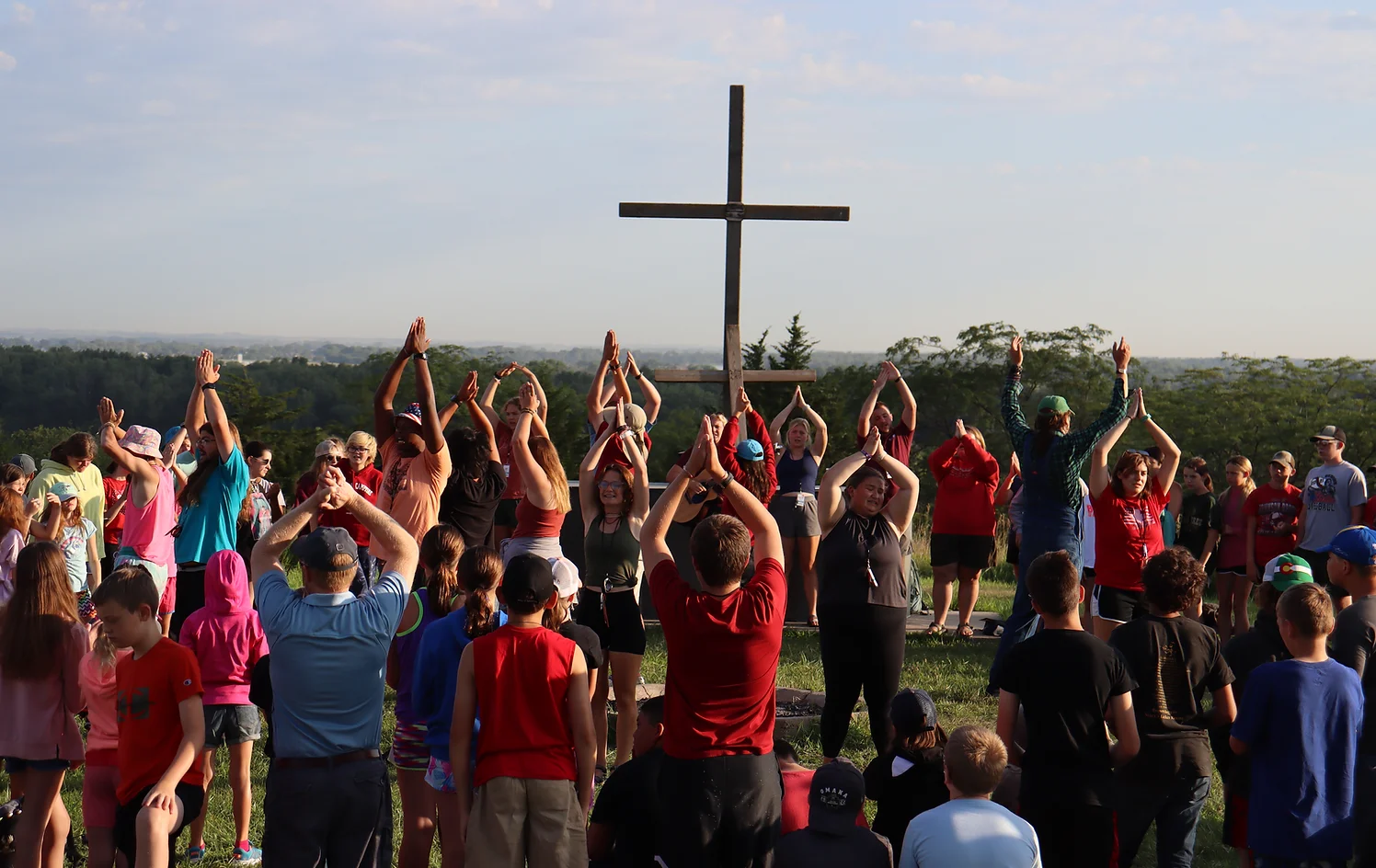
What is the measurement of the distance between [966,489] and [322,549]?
6876 mm

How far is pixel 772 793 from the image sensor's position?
3.70 m

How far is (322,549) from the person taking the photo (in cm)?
376

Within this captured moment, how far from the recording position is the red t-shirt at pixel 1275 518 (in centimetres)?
930

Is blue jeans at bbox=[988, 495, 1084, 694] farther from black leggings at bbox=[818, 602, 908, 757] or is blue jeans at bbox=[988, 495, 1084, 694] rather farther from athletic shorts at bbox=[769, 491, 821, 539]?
athletic shorts at bbox=[769, 491, 821, 539]

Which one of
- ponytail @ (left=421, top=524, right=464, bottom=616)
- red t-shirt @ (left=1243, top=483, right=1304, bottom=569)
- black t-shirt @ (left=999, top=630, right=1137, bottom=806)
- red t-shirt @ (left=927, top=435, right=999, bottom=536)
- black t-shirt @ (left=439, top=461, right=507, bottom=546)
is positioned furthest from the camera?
red t-shirt @ (left=927, top=435, right=999, bottom=536)

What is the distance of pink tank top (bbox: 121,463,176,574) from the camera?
6781mm

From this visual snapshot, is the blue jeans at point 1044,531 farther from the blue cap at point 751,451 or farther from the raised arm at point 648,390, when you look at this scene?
the raised arm at point 648,390

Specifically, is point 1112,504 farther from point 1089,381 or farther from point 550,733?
point 1089,381

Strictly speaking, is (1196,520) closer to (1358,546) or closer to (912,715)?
(1358,546)

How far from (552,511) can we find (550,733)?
9.37 ft

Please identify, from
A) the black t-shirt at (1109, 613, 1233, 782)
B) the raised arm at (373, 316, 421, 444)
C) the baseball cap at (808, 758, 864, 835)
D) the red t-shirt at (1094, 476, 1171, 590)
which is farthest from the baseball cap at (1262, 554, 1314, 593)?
the raised arm at (373, 316, 421, 444)

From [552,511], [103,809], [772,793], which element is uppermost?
[552,511]

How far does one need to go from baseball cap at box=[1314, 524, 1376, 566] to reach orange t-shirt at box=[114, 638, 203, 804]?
13.8 feet

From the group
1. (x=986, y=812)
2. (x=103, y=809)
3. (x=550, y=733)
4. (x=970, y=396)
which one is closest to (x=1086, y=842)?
(x=986, y=812)
